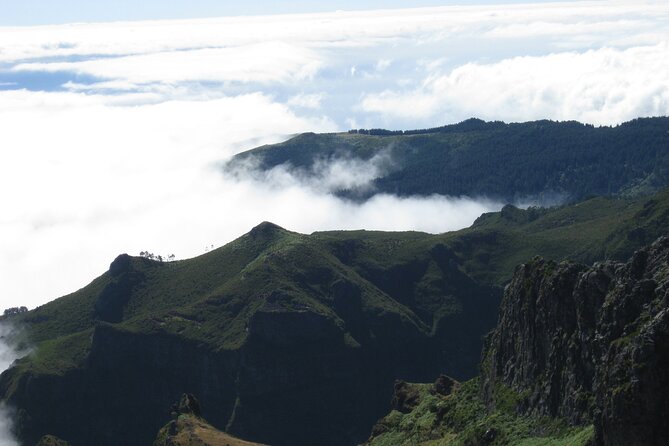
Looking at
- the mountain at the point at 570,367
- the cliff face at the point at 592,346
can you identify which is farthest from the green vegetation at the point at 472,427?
the cliff face at the point at 592,346

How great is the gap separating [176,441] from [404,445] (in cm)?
4248

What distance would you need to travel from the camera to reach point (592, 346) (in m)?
122

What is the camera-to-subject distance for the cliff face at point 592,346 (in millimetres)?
86438

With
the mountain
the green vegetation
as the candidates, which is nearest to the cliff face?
the mountain

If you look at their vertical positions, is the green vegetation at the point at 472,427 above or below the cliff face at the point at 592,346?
below

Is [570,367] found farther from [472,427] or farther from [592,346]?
[472,427]

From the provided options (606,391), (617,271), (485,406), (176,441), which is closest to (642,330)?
(606,391)

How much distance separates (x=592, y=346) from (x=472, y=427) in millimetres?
33521

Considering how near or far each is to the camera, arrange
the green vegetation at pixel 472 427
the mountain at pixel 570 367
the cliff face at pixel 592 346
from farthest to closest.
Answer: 1. the green vegetation at pixel 472 427
2. the mountain at pixel 570 367
3. the cliff face at pixel 592 346

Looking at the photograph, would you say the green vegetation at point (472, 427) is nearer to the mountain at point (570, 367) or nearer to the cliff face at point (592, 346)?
the mountain at point (570, 367)

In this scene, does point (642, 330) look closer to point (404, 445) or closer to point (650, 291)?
point (650, 291)

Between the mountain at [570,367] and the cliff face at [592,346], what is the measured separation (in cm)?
11

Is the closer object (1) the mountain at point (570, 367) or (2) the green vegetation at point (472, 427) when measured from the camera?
(1) the mountain at point (570, 367)

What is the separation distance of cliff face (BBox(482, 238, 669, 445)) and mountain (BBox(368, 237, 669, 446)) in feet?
0.36
